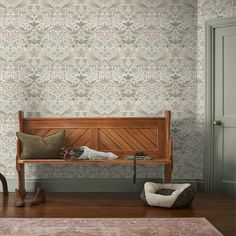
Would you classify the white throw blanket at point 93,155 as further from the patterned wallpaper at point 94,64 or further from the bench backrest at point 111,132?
the patterned wallpaper at point 94,64

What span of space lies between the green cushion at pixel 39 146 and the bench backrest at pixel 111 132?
27 cm

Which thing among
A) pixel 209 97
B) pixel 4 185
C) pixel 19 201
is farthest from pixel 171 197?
pixel 4 185

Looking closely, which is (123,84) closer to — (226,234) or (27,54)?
(27,54)

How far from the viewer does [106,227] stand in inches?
151

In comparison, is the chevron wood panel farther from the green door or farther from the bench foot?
the bench foot

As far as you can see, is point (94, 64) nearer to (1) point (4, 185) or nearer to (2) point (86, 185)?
(2) point (86, 185)

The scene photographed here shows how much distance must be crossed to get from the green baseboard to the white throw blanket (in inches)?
24.2

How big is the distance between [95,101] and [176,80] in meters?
1.07

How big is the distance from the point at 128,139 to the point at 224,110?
124cm

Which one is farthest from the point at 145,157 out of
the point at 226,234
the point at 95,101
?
the point at 226,234

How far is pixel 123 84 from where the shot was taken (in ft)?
19.8

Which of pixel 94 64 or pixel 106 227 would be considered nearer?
pixel 106 227

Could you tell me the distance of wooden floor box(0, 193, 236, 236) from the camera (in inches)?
173

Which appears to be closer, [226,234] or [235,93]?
[226,234]
